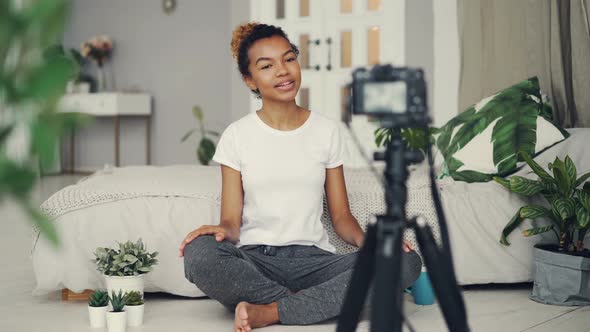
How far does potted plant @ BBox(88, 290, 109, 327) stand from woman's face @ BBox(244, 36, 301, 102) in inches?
29.1

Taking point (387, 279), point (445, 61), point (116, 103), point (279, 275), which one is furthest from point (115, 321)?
point (116, 103)

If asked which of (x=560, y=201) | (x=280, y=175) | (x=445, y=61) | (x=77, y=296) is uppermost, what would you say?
(x=445, y=61)

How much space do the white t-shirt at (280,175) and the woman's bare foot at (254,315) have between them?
194 millimetres

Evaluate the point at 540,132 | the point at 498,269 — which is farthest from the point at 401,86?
the point at 540,132

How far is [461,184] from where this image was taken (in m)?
2.83

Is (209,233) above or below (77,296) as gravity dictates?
above

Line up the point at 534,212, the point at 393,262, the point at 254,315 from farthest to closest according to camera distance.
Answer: the point at 534,212 < the point at 254,315 < the point at 393,262

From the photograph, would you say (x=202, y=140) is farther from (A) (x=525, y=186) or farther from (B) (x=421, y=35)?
(A) (x=525, y=186)

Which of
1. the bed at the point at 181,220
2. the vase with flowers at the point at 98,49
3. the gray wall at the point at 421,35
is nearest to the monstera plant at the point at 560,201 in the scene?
the bed at the point at 181,220

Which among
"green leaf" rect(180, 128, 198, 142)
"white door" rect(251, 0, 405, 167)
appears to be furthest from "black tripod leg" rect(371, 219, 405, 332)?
"green leaf" rect(180, 128, 198, 142)

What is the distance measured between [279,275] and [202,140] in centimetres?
444

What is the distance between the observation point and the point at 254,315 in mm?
2070

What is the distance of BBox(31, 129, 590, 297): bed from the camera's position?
8.27ft

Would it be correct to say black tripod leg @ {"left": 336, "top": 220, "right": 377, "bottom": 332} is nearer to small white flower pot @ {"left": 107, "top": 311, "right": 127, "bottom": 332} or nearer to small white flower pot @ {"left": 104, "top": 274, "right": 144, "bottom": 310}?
small white flower pot @ {"left": 107, "top": 311, "right": 127, "bottom": 332}
